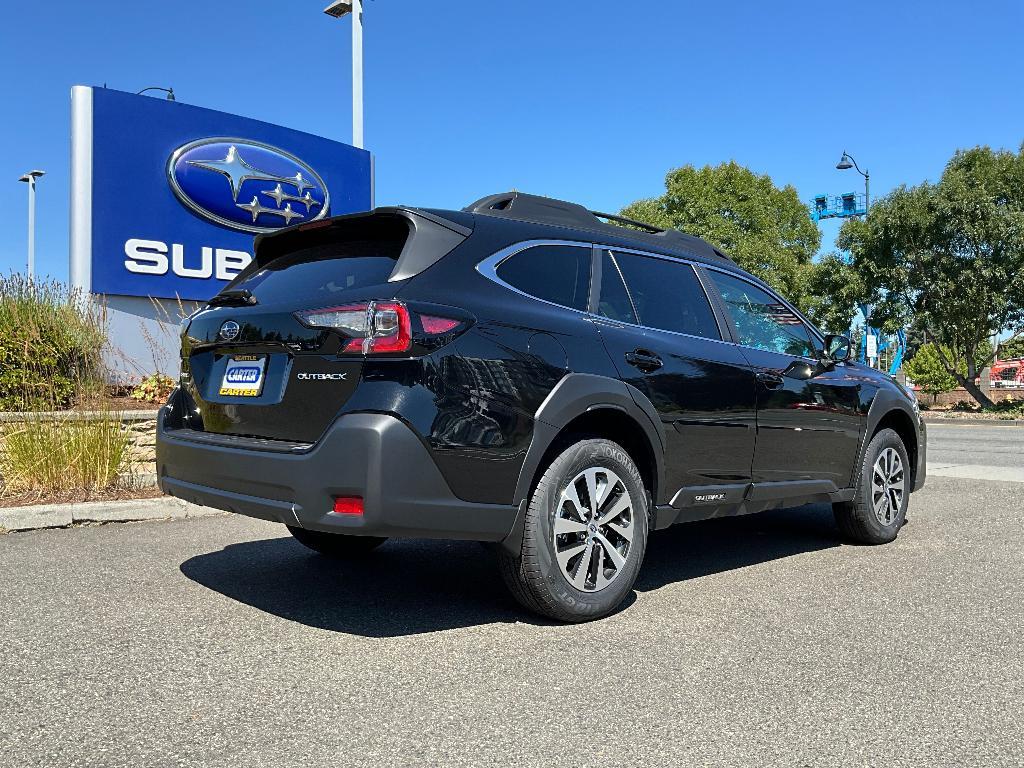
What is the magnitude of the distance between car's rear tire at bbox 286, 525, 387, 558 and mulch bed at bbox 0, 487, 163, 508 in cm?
219

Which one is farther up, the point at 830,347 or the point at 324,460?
the point at 830,347

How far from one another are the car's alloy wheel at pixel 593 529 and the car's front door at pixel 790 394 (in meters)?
1.12

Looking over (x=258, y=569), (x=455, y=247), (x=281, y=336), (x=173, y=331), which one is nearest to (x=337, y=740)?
(x=281, y=336)

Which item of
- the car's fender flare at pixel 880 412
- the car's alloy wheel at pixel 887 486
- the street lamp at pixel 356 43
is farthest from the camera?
the street lamp at pixel 356 43

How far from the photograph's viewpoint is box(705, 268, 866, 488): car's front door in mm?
4910

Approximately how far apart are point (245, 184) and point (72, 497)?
275 inches

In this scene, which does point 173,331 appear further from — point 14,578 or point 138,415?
point 14,578

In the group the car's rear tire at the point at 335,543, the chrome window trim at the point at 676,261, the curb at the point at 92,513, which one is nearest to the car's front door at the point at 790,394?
the chrome window trim at the point at 676,261

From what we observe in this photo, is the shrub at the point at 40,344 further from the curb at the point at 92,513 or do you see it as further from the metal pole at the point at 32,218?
the metal pole at the point at 32,218

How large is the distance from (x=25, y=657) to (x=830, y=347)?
4.49 metres

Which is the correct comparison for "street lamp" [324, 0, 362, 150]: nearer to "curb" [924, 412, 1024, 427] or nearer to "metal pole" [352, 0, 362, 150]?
"metal pole" [352, 0, 362, 150]

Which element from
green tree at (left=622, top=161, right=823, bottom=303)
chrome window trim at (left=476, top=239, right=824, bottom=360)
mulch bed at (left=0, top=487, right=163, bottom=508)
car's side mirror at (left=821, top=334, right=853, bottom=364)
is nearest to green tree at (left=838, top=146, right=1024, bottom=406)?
green tree at (left=622, top=161, right=823, bottom=303)

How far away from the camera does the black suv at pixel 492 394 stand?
339 centimetres

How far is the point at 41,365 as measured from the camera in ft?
28.4
